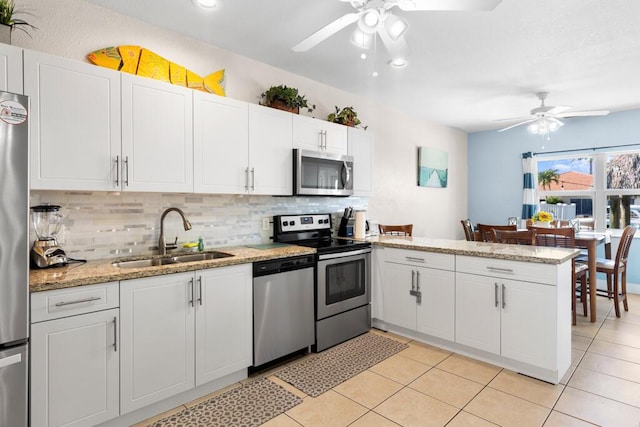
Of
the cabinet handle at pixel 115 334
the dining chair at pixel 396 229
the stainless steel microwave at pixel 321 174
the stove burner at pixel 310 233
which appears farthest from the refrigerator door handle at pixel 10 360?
the dining chair at pixel 396 229

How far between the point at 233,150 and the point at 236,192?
33cm

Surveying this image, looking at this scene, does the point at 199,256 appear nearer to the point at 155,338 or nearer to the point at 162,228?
the point at 162,228

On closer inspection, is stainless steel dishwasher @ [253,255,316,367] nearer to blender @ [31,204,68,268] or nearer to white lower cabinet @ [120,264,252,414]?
white lower cabinet @ [120,264,252,414]

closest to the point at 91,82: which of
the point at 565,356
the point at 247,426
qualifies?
the point at 247,426

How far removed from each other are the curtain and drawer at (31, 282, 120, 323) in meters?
5.92

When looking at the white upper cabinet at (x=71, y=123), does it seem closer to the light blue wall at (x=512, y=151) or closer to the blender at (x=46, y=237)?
the blender at (x=46, y=237)

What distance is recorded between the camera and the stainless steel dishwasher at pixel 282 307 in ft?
8.39

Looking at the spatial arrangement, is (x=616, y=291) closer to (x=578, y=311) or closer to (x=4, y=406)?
(x=578, y=311)

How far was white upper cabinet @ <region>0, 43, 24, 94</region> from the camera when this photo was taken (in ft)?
5.80

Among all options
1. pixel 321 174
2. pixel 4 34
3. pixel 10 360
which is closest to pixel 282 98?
pixel 321 174

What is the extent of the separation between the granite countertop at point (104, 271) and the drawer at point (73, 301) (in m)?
0.03

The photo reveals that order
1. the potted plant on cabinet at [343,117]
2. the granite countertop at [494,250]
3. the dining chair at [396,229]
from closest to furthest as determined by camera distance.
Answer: the granite countertop at [494,250] → the potted plant on cabinet at [343,117] → the dining chair at [396,229]

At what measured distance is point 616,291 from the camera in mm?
3701

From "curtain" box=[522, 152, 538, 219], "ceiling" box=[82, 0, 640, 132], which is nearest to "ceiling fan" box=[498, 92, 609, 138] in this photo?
"ceiling" box=[82, 0, 640, 132]
